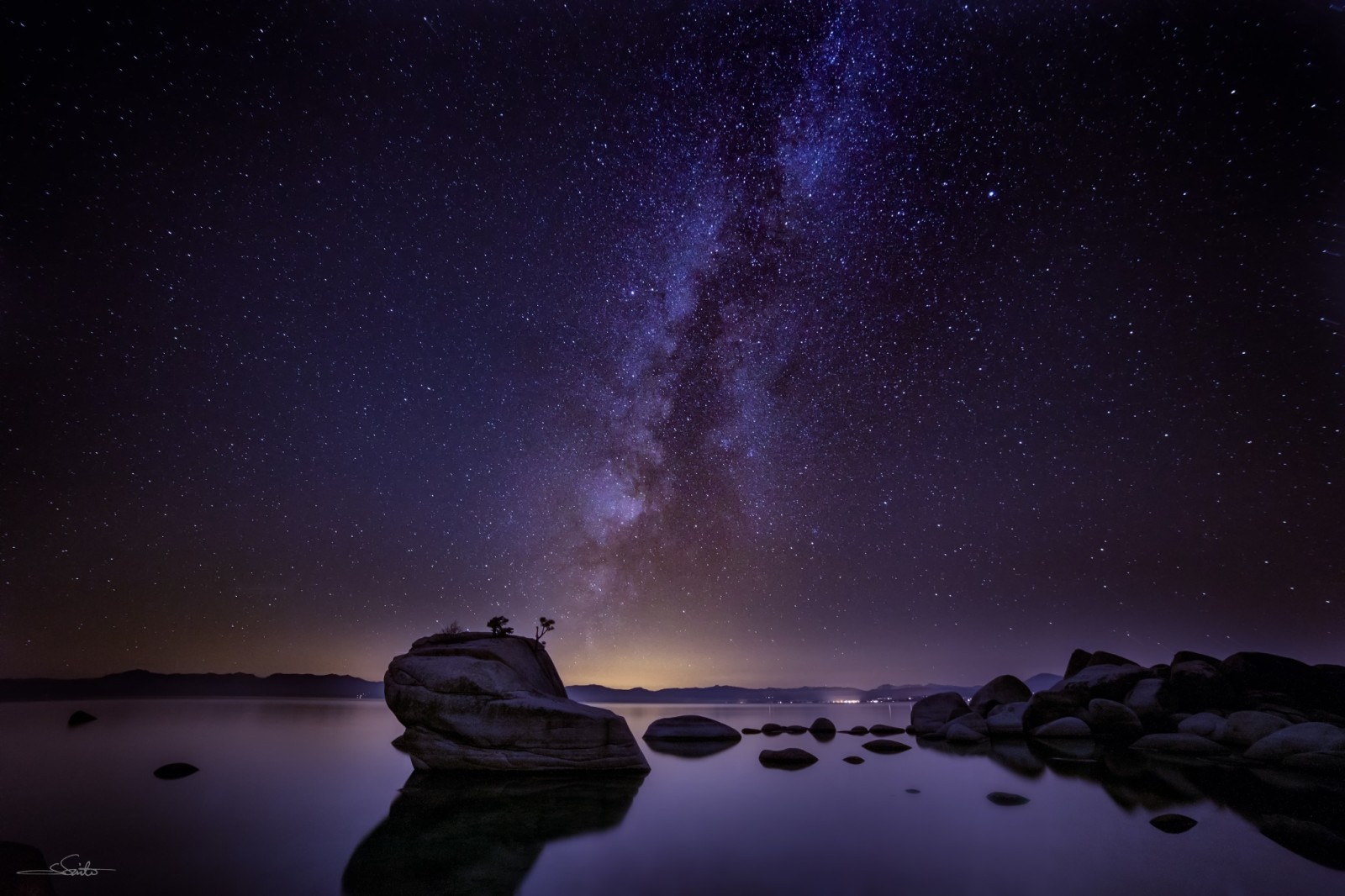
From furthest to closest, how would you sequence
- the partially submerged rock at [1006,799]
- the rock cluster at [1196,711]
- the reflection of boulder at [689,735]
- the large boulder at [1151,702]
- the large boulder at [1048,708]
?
the reflection of boulder at [689,735]
the large boulder at [1048,708]
the large boulder at [1151,702]
the rock cluster at [1196,711]
the partially submerged rock at [1006,799]

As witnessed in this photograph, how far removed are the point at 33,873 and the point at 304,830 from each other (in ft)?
17.2

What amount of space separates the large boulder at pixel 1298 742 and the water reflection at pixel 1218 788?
158 centimetres

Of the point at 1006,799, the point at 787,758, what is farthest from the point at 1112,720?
the point at 1006,799

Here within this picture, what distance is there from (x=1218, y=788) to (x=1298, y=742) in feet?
Result: 27.4

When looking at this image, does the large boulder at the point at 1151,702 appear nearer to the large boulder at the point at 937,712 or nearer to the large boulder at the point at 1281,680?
the large boulder at the point at 1281,680

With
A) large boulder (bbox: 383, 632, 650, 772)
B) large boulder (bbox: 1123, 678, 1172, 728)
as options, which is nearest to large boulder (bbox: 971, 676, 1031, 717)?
large boulder (bbox: 1123, 678, 1172, 728)

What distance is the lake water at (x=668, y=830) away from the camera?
8.34m

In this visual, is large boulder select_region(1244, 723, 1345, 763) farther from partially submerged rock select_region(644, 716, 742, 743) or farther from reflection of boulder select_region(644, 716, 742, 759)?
partially submerged rock select_region(644, 716, 742, 743)

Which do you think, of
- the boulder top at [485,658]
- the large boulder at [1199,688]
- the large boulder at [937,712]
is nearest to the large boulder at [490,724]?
the boulder top at [485,658]

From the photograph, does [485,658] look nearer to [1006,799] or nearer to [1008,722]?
[1006,799]

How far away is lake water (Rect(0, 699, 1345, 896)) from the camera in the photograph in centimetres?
834

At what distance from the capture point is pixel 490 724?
18703 mm

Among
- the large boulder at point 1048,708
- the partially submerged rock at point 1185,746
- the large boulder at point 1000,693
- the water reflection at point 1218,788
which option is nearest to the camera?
the water reflection at point 1218,788

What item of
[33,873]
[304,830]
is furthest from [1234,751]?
[33,873]
